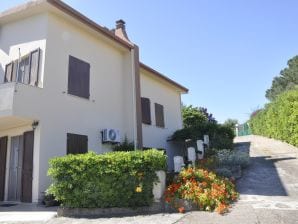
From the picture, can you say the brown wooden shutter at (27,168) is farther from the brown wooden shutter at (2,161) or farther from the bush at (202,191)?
the bush at (202,191)

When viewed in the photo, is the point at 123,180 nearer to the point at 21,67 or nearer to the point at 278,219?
the point at 278,219

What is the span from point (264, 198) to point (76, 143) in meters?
6.95

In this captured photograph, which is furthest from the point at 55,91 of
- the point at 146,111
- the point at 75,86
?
the point at 146,111

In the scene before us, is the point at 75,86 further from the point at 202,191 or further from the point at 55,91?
the point at 202,191

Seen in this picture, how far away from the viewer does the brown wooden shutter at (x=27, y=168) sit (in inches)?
436

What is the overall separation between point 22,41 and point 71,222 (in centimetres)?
792

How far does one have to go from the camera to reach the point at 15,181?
12055 millimetres

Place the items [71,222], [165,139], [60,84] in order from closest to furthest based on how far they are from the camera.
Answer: [71,222] < [60,84] < [165,139]

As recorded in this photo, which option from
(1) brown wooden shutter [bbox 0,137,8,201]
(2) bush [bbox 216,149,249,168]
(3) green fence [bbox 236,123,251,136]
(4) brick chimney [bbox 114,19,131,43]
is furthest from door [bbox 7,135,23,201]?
(3) green fence [bbox 236,123,251,136]

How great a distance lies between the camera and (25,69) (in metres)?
12.3

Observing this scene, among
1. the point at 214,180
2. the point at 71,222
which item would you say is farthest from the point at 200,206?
the point at 71,222

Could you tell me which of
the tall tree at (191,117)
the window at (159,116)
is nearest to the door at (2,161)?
the window at (159,116)

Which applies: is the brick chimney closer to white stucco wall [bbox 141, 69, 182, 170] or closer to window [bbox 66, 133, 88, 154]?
white stucco wall [bbox 141, 69, 182, 170]

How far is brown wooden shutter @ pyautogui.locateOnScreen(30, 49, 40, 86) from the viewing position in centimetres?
1157
